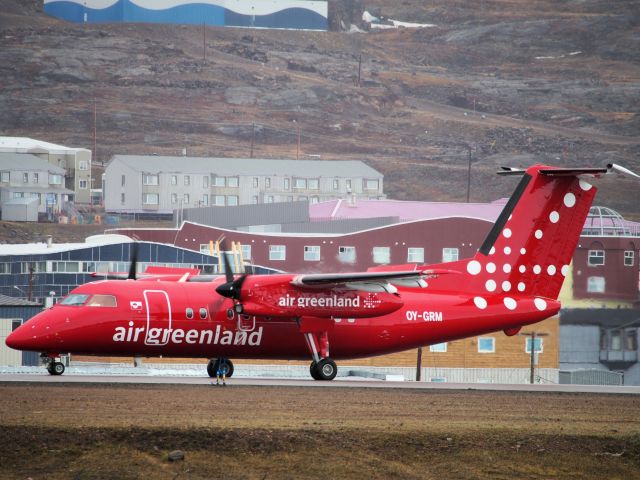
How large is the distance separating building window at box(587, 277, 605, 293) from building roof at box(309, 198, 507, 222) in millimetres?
41248

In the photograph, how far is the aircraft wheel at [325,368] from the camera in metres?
43.2

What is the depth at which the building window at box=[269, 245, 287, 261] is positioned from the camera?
112250 mm

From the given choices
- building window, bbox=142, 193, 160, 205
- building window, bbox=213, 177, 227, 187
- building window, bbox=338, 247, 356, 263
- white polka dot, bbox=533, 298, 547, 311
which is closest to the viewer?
white polka dot, bbox=533, 298, 547, 311

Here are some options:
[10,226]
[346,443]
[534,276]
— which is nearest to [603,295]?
[534,276]

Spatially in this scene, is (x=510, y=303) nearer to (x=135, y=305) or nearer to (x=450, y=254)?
(x=135, y=305)

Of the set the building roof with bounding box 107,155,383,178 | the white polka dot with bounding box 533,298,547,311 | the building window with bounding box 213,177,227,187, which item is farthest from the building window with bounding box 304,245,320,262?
the building window with bounding box 213,177,227,187

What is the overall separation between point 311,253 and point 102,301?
70776mm

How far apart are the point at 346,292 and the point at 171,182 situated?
487ft

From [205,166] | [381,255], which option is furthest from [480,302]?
[205,166]

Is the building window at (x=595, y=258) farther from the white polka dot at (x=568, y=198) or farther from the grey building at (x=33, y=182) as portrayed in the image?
the grey building at (x=33, y=182)

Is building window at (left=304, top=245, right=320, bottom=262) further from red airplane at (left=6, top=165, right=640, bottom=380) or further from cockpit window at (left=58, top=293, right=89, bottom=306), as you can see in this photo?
cockpit window at (left=58, top=293, right=89, bottom=306)

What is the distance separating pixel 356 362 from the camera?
2840 inches

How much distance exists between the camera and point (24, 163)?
185625 millimetres

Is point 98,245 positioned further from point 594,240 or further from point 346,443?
point 346,443
